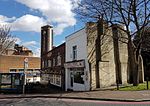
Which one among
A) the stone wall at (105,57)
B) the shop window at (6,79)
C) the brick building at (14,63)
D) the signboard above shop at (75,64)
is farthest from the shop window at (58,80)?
the brick building at (14,63)

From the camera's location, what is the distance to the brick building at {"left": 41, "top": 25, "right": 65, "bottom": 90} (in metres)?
32.5

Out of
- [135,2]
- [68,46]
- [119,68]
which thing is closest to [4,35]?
[68,46]

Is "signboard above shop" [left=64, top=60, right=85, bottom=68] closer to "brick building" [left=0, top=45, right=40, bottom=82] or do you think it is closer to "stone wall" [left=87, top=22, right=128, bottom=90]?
"stone wall" [left=87, top=22, right=128, bottom=90]

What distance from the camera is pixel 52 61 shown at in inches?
1505

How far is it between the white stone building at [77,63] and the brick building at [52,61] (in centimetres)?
177

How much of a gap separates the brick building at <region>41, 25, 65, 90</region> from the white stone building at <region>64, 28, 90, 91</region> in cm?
177

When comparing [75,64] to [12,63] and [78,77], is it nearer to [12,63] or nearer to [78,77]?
[78,77]

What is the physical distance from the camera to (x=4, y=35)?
40.9 metres

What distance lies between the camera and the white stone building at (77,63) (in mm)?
25641

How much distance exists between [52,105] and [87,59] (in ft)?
34.8

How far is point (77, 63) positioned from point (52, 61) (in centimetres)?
1185

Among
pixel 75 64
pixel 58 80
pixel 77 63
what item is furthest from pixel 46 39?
pixel 77 63

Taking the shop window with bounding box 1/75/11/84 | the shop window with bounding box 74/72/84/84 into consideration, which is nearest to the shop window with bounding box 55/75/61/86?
the shop window with bounding box 74/72/84/84

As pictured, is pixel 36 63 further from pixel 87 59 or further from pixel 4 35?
pixel 87 59
